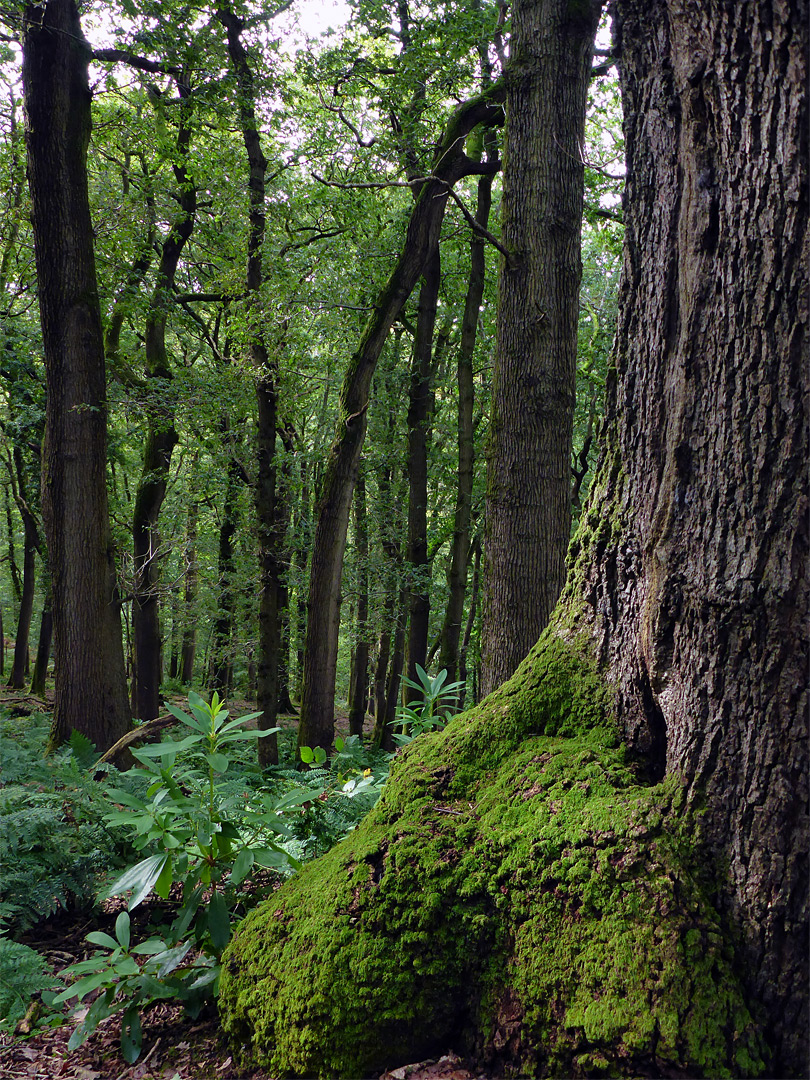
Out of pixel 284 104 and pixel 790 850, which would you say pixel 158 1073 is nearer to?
pixel 790 850

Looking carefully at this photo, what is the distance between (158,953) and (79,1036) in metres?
0.32

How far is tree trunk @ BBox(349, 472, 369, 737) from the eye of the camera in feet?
52.2

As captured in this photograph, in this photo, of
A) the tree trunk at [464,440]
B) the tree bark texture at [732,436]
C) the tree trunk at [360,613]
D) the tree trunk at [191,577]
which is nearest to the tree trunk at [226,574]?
the tree trunk at [191,577]

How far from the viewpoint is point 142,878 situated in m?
2.19

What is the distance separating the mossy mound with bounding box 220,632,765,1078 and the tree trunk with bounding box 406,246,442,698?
971cm

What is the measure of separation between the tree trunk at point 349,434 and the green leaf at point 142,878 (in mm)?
4911

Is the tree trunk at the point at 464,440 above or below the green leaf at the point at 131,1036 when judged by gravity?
above

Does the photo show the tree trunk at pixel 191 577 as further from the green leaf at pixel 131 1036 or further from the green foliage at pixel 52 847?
the green leaf at pixel 131 1036

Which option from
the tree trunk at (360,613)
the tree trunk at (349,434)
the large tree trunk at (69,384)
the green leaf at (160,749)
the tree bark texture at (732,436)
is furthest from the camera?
the tree trunk at (360,613)

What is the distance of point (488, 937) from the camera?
1966mm

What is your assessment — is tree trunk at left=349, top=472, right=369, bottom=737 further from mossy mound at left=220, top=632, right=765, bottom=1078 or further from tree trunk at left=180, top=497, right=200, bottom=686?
mossy mound at left=220, top=632, right=765, bottom=1078

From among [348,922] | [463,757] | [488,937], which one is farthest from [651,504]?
[348,922]

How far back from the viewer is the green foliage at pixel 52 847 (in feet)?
9.62

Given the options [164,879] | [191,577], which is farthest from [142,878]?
[191,577]
